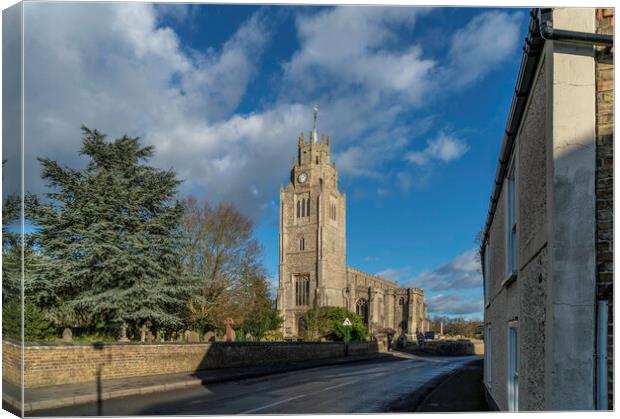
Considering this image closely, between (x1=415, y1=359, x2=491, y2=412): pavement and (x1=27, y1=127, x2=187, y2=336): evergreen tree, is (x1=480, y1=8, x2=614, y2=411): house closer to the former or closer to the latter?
(x1=415, y1=359, x2=491, y2=412): pavement

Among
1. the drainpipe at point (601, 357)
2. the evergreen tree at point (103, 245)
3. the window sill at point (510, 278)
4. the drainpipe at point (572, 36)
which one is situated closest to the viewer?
the drainpipe at point (601, 357)

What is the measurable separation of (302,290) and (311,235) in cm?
831

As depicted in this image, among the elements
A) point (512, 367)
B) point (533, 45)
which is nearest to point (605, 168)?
point (533, 45)

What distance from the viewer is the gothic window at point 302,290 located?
76.7m

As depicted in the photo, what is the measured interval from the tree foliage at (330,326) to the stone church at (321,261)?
59.2 feet

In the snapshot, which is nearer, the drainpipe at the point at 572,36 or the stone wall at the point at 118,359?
the drainpipe at the point at 572,36

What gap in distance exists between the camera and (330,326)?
2023 inches

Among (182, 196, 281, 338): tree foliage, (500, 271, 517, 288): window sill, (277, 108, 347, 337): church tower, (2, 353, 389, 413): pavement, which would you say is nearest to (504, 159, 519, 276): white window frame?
(500, 271, 517, 288): window sill

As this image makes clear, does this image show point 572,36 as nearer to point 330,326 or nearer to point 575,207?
point 575,207

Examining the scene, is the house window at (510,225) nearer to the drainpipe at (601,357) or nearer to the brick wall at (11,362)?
the drainpipe at (601,357)

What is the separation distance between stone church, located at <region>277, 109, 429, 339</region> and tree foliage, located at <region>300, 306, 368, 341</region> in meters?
18.0

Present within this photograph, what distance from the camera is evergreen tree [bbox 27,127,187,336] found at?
63.2ft

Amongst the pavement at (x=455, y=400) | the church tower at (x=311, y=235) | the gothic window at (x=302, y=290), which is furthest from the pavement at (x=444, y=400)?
the gothic window at (x=302, y=290)

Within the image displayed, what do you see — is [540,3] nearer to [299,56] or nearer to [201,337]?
[299,56]
